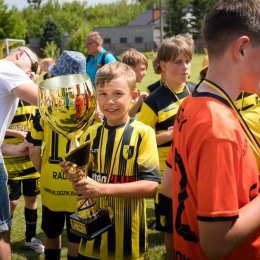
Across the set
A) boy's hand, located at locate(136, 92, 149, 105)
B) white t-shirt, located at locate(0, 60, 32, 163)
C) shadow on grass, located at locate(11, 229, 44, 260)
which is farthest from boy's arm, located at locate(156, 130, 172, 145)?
shadow on grass, located at locate(11, 229, 44, 260)

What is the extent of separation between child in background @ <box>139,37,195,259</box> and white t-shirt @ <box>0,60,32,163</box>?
1160 millimetres

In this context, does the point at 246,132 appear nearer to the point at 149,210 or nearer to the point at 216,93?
the point at 216,93

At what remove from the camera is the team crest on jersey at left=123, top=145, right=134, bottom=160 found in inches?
102

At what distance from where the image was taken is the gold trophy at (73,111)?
2021mm

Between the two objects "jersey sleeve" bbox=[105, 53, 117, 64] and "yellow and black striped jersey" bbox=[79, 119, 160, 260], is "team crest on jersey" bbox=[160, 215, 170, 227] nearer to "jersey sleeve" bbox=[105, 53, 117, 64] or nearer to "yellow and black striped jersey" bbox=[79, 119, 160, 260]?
"yellow and black striped jersey" bbox=[79, 119, 160, 260]

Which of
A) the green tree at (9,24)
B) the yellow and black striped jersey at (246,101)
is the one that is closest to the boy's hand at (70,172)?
the yellow and black striped jersey at (246,101)

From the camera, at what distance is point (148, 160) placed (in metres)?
2.56

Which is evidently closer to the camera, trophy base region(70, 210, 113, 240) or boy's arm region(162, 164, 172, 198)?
boy's arm region(162, 164, 172, 198)

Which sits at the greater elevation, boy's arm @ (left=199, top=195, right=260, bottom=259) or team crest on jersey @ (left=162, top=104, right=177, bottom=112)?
team crest on jersey @ (left=162, top=104, right=177, bottom=112)

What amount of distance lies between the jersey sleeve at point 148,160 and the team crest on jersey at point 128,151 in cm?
5

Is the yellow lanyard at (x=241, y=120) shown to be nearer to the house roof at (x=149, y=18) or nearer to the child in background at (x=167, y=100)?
the child in background at (x=167, y=100)

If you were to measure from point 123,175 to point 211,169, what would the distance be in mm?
1253

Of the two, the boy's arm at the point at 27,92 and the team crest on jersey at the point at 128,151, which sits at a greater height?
the boy's arm at the point at 27,92

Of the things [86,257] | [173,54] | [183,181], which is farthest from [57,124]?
[173,54]
